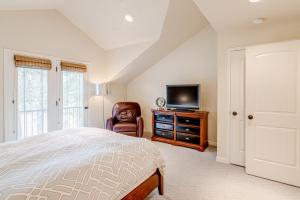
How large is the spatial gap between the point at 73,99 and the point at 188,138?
2.98 meters

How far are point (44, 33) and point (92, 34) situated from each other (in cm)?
112

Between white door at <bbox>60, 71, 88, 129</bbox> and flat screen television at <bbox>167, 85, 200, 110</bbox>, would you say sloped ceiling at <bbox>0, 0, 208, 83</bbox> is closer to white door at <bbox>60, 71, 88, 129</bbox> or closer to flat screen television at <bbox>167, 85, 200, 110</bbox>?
white door at <bbox>60, 71, 88, 129</bbox>

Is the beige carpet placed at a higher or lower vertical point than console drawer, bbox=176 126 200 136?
lower

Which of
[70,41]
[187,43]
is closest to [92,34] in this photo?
[70,41]

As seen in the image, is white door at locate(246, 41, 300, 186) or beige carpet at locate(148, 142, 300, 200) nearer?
beige carpet at locate(148, 142, 300, 200)

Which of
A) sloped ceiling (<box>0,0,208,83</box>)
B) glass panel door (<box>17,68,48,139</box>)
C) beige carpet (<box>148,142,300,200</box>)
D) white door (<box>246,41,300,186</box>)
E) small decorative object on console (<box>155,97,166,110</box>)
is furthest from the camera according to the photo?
small decorative object on console (<box>155,97,166,110</box>)

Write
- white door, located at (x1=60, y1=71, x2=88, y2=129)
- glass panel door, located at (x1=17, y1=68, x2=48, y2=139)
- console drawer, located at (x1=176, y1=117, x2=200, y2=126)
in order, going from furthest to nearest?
1. white door, located at (x1=60, y1=71, x2=88, y2=129)
2. console drawer, located at (x1=176, y1=117, x2=200, y2=126)
3. glass panel door, located at (x1=17, y1=68, x2=48, y2=139)

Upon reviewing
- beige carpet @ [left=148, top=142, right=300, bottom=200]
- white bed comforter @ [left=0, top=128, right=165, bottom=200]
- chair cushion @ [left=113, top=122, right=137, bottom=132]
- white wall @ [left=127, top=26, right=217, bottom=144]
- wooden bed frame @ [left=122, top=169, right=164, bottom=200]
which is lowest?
beige carpet @ [left=148, top=142, right=300, bottom=200]

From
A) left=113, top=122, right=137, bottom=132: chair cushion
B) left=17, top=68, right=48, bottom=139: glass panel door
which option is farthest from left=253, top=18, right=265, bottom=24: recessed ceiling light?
left=17, top=68, right=48, bottom=139: glass panel door

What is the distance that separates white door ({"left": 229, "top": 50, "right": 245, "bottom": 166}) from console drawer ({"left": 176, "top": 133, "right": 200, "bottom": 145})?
87 cm

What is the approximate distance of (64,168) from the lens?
131 cm

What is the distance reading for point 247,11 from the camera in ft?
7.77

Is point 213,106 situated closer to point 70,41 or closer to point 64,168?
point 64,168

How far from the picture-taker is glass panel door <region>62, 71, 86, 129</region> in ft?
13.5
